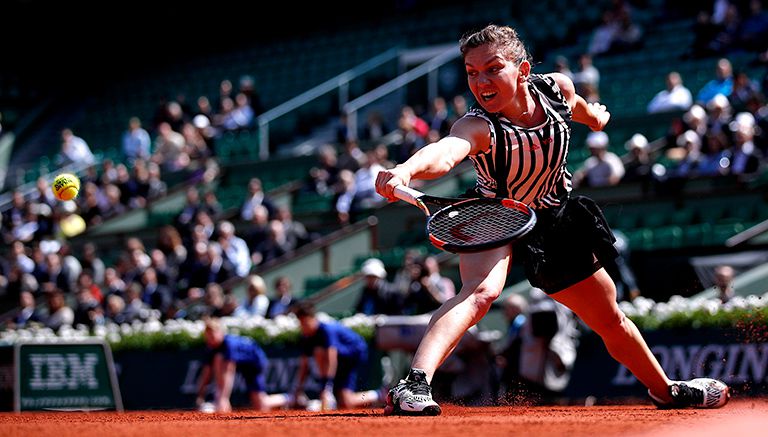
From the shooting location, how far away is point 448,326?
20.6ft

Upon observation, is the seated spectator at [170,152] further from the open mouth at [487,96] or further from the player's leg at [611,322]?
the open mouth at [487,96]

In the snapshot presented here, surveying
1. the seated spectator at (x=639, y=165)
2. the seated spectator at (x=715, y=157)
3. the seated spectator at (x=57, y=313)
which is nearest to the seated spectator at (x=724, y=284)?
the seated spectator at (x=715, y=157)

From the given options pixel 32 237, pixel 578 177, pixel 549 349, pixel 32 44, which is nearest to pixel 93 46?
pixel 32 44

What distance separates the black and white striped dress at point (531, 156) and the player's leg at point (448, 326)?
15.0 inches

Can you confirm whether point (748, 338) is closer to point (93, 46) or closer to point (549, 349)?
point (549, 349)

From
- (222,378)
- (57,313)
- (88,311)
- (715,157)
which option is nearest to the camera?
(222,378)

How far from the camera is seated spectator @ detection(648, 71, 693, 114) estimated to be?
Answer: 17.2 metres

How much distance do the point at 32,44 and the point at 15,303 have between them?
41.2 feet

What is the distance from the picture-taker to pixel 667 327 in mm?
11945

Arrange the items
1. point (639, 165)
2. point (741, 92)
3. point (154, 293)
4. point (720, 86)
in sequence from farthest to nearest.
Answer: point (154, 293) < point (720, 86) < point (741, 92) < point (639, 165)

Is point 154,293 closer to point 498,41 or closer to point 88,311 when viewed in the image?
point 88,311

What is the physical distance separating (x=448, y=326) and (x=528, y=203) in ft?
3.10

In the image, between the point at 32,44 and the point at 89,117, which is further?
the point at 32,44

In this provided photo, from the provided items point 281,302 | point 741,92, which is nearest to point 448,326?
point 281,302
